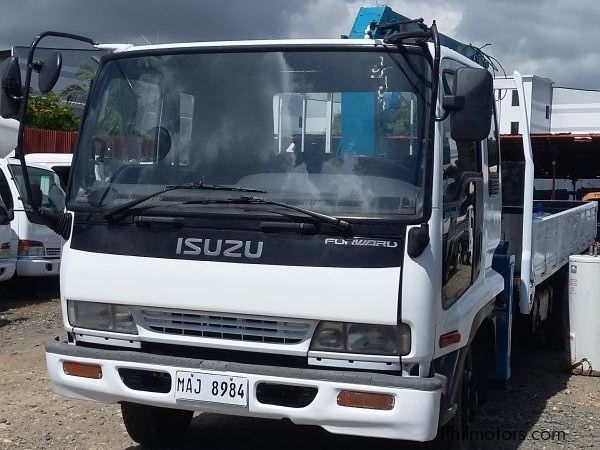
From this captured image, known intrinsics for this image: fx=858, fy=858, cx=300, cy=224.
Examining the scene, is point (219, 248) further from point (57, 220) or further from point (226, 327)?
point (57, 220)

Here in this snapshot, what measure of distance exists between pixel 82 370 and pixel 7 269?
22.0 feet

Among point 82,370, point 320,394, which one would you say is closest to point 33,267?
point 82,370

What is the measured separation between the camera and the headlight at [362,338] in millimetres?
4035

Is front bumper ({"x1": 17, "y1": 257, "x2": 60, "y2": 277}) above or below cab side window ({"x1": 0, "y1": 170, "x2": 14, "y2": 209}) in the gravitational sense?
below

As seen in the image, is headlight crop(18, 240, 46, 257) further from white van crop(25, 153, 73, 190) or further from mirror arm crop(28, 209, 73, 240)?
mirror arm crop(28, 209, 73, 240)

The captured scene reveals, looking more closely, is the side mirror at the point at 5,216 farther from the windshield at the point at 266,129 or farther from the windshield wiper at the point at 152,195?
the windshield wiper at the point at 152,195

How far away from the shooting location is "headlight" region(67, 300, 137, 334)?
4.48 m

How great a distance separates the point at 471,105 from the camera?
13.6 feet

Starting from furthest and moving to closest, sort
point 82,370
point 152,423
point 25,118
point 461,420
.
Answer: point 152,423
point 461,420
point 25,118
point 82,370

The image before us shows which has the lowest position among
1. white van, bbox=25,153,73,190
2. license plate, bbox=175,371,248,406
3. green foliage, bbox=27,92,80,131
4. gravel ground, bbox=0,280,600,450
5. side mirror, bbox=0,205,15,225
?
gravel ground, bbox=0,280,600,450

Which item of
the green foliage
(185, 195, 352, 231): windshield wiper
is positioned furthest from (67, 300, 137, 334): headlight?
the green foliage

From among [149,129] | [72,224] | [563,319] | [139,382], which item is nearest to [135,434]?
[139,382]

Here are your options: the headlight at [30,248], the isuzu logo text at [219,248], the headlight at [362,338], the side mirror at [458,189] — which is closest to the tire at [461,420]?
the headlight at [362,338]

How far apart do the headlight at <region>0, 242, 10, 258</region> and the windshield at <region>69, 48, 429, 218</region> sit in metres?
6.40
